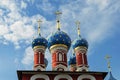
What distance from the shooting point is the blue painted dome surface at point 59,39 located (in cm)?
2269

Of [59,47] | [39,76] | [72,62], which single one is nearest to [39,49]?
[59,47]

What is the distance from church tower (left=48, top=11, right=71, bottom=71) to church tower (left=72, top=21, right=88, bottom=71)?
0.99 m

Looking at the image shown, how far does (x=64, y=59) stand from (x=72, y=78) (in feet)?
7.97

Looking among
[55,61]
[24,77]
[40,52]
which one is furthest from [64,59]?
[24,77]

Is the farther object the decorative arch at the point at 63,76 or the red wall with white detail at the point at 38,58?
the red wall with white detail at the point at 38,58

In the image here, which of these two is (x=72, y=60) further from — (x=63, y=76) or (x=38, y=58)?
(x=63, y=76)

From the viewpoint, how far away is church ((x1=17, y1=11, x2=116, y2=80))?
2014 centimetres

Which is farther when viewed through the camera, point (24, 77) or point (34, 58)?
point (34, 58)

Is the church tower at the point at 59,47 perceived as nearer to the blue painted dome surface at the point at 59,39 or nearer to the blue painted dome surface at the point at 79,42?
the blue painted dome surface at the point at 59,39

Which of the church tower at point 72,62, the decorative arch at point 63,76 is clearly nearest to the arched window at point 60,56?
the decorative arch at point 63,76

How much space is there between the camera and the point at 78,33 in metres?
24.6

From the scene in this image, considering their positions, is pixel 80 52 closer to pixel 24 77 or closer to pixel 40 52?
pixel 40 52

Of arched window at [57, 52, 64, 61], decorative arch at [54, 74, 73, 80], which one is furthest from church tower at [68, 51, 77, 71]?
decorative arch at [54, 74, 73, 80]

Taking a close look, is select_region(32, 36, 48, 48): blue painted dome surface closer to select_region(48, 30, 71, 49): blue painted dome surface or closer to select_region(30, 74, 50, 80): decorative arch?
select_region(48, 30, 71, 49): blue painted dome surface
